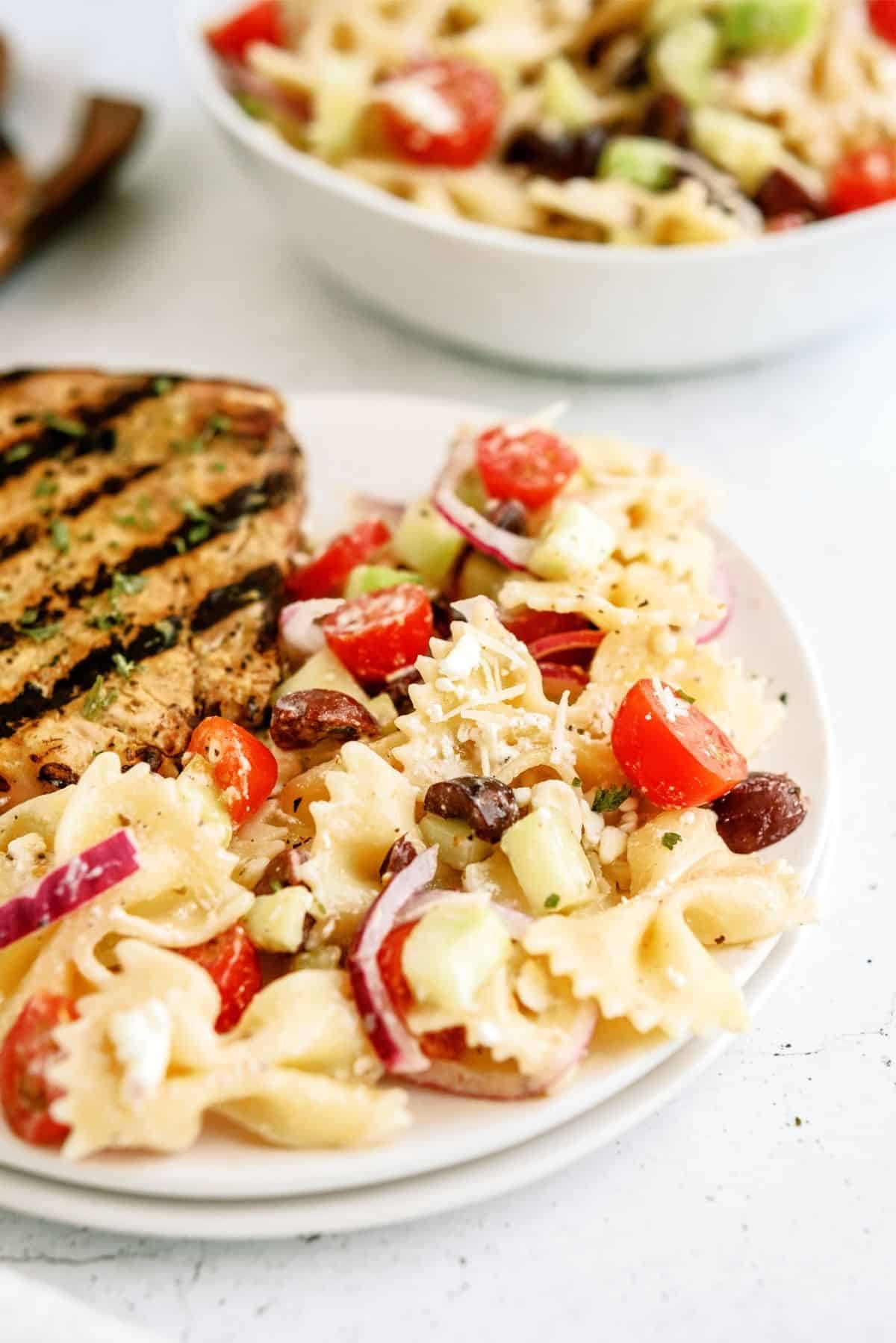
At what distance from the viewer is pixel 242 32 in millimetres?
6141

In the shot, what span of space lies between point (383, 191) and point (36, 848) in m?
3.40

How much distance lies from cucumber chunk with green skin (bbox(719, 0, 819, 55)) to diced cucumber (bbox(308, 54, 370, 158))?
1616mm

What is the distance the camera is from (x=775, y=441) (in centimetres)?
556

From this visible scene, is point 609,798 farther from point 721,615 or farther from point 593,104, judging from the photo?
point 593,104

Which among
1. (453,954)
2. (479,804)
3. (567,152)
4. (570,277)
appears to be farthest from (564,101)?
(453,954)

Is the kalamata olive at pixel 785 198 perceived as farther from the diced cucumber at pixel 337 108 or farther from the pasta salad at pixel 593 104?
the diced cucumber at pixel 337 108

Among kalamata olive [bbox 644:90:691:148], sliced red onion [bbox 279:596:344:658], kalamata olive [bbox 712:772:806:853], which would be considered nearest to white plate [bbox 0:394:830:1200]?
kalamata olive [bbox 712:772:806:853]

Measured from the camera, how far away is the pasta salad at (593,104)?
212 inches

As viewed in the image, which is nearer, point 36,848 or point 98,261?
point 36,848

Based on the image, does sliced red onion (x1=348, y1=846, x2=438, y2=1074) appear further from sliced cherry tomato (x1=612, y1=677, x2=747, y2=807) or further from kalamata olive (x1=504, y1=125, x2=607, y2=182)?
kalamata olive (x1=504, y1=125, x2=607, y2=182)

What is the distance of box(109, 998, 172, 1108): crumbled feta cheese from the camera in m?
2.67

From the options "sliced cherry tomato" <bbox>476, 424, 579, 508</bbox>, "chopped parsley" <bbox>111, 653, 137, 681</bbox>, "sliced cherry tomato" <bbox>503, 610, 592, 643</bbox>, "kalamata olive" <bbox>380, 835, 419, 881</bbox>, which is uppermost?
"sliced cherry tomato" <bbox>476, 424, 579, 508</bbox>

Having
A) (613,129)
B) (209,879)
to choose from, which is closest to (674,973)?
(209,879)

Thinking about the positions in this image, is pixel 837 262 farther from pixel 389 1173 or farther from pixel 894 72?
pixel 389 1173
